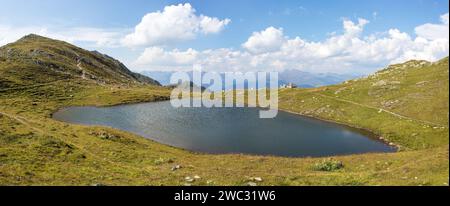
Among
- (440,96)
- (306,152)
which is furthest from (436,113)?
(306,152)

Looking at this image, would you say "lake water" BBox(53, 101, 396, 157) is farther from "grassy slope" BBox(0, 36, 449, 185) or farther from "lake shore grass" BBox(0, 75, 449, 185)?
"lake shore grass" BBox(0, 75, 449, 185)

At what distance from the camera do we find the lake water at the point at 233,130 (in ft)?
231

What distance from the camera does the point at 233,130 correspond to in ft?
288

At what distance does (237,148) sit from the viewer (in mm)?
68875

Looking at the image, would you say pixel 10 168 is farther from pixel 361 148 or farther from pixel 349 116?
pixel 349 116

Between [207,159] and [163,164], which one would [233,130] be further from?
[163,164]

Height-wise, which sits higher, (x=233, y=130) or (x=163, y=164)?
(x=233, y=130)

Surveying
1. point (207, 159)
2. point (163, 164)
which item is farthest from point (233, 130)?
point (163, 164)

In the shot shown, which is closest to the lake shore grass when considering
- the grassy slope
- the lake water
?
the grassy slope

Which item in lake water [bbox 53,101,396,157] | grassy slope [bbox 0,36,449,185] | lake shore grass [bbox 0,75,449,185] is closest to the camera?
lake shore grass [bbox 0,75,449,185]

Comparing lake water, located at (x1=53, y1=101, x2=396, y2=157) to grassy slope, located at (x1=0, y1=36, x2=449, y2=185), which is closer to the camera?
grassy slope, located at (x1=0, y1=36, x2=449, y2=185)

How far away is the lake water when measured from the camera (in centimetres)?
7031
